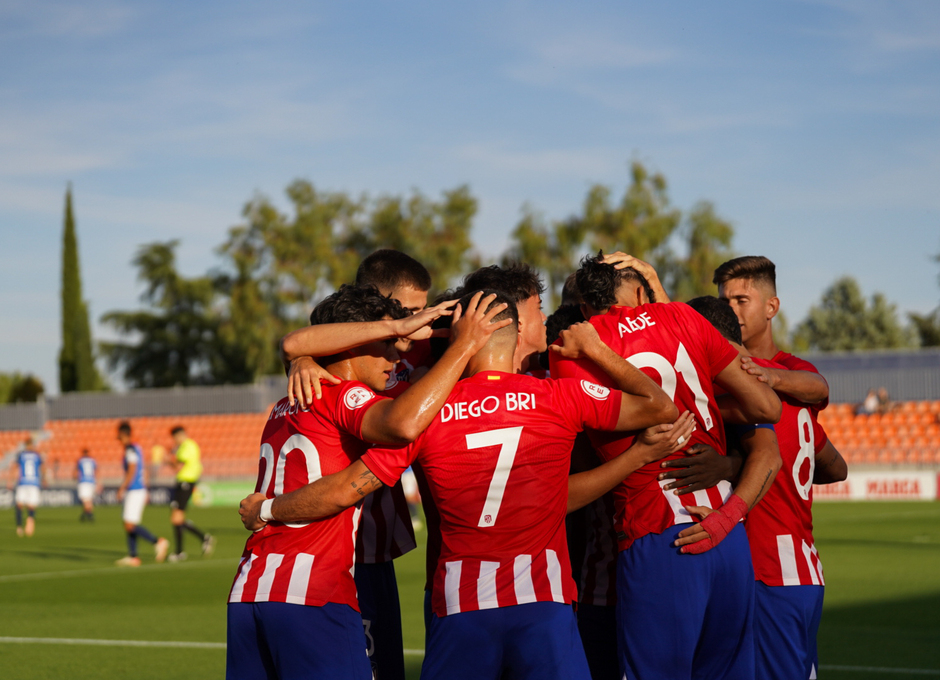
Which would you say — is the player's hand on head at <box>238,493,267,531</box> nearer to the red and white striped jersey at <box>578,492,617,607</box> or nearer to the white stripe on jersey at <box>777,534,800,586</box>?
the red and white striped jersey at <box>578,492,617,607</box>

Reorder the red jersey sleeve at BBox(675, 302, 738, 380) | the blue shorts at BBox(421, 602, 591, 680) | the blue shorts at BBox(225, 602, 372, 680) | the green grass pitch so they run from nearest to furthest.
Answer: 1. the blue shorts at BBox(421, 602, 591, 680)
2. the blue shorts at BBox(225, 602, 372, 680)
3. the red jersey sleeve at BBox(675, 302, 738, 380)
4. the green grass pitch

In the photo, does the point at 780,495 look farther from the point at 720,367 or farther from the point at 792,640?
the point at 720,367

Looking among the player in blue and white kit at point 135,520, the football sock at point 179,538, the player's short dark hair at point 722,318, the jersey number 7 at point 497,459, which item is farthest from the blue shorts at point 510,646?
the football sock at point 179,538

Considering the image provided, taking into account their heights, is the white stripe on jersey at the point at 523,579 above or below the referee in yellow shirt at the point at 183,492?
above

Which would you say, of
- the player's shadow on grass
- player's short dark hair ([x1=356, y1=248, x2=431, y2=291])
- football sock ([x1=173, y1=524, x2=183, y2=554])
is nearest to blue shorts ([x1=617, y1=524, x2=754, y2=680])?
player's short dark hair ([x1=356, y1=248, x2=431, y2=291])

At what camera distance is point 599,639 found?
14.9ft

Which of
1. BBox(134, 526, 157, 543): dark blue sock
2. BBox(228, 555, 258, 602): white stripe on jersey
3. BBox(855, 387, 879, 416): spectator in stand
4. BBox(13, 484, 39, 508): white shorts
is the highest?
BBox(228, 555, 258, 602): white stripe on jersey

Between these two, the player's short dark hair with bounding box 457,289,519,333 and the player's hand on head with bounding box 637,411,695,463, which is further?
the player's hand on head with bounding box 637,411,695,463

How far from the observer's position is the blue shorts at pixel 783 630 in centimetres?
457

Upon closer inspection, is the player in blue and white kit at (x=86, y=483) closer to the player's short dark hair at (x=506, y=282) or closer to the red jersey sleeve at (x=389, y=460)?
the player's short dark hair at (x=506, y=282)

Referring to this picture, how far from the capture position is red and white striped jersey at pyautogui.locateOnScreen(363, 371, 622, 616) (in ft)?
11.5

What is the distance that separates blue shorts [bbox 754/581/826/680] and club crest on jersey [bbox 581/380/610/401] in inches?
57.4

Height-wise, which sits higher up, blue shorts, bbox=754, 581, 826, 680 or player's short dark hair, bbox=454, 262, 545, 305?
player's short dark hair, bbox=454, 262, 545, 305

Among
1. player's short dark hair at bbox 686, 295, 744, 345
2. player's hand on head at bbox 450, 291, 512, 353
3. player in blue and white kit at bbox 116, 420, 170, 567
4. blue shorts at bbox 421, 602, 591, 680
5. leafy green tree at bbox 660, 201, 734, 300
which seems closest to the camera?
blue shorts at bbox 421, 602, 591, 680
